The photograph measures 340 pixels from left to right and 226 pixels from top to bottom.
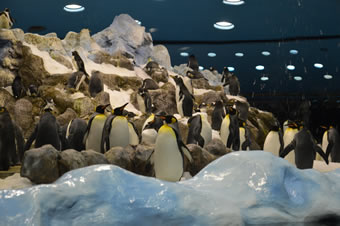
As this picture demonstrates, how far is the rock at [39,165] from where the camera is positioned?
3217 mm

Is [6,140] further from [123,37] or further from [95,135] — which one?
[123,37]

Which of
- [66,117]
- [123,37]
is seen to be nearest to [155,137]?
[66,117]

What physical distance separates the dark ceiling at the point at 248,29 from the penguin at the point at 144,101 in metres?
1.55

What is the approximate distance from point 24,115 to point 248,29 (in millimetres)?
4817

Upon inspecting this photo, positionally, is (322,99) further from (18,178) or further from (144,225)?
(144,225)

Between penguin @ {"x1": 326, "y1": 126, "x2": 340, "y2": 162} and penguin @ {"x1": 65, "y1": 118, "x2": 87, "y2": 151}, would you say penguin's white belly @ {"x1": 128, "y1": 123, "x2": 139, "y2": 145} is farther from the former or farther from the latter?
penguin @ {"x1": 326, "y1": 126, "x2": 340, "y2": 162}

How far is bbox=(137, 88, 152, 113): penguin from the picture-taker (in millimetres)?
7758

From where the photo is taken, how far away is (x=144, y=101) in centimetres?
785

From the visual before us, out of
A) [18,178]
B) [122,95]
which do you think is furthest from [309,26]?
[18,178]

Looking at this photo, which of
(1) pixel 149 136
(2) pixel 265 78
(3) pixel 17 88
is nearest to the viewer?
(1) pixel 149 136

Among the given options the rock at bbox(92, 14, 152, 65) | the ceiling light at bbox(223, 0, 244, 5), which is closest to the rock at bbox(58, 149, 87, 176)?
the ceiling light at bbox(223, 0, 244, 5)

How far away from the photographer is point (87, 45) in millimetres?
10461

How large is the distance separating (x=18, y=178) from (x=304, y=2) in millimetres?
6993

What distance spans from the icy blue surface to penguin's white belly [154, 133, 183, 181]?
1465 millimetres
